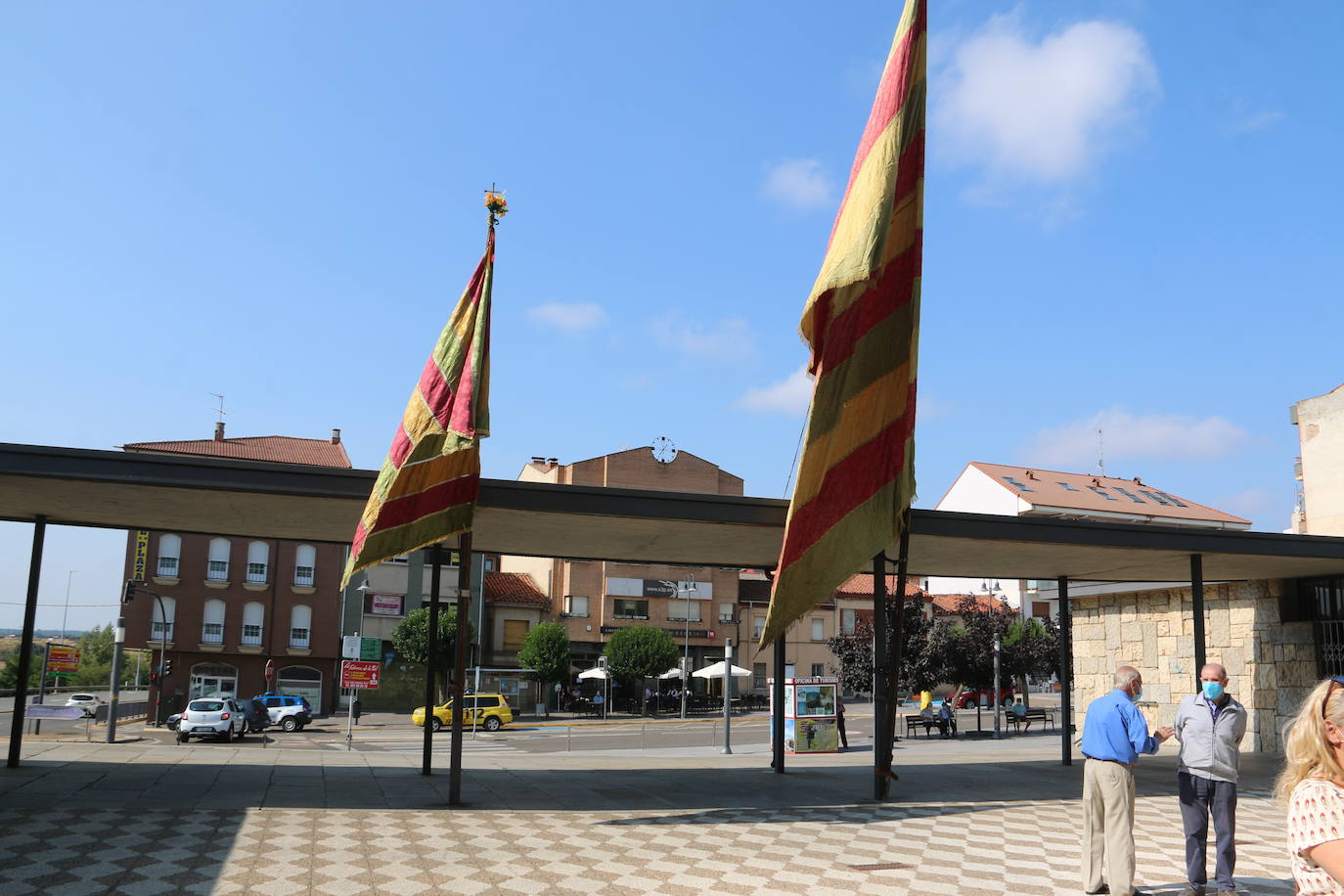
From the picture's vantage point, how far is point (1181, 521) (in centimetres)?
7044

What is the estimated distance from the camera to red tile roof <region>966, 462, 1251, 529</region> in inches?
2694

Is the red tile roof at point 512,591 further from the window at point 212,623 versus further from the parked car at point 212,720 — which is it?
the parked car at point 212,720

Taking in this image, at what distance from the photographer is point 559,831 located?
10562mm

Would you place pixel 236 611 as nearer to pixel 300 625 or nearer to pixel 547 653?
pixel 300 625

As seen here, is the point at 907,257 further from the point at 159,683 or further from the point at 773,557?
the point at 159,683

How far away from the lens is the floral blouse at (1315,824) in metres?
3.16

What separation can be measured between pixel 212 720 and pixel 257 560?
23234mm

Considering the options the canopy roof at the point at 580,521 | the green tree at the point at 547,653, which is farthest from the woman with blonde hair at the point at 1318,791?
the green tree at the point at 547,653

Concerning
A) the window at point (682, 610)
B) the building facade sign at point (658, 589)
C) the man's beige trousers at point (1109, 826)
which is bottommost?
the man's beige trousers at point (1109, 826)

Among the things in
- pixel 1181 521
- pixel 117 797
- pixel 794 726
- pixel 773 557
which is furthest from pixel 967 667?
pixel 1181 521

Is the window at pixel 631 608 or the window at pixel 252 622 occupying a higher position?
the window at pixel 631 608

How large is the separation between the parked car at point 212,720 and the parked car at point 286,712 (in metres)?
6.75

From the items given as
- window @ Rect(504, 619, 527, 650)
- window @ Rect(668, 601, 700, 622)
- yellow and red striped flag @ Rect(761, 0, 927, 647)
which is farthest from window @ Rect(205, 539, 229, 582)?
yellow and red striped flag @ Rect(761, 0, 927, 647)

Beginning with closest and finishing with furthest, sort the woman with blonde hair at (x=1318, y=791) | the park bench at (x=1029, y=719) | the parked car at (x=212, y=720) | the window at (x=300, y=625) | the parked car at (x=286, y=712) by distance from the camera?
the woman with blonde hair at (x=1318, y=791) < the parked car at (x=212, y=720) < the park bench at (x=1029, y=719) < the parked car at (x=286, y=712) < the window at (x=300, y=625)
